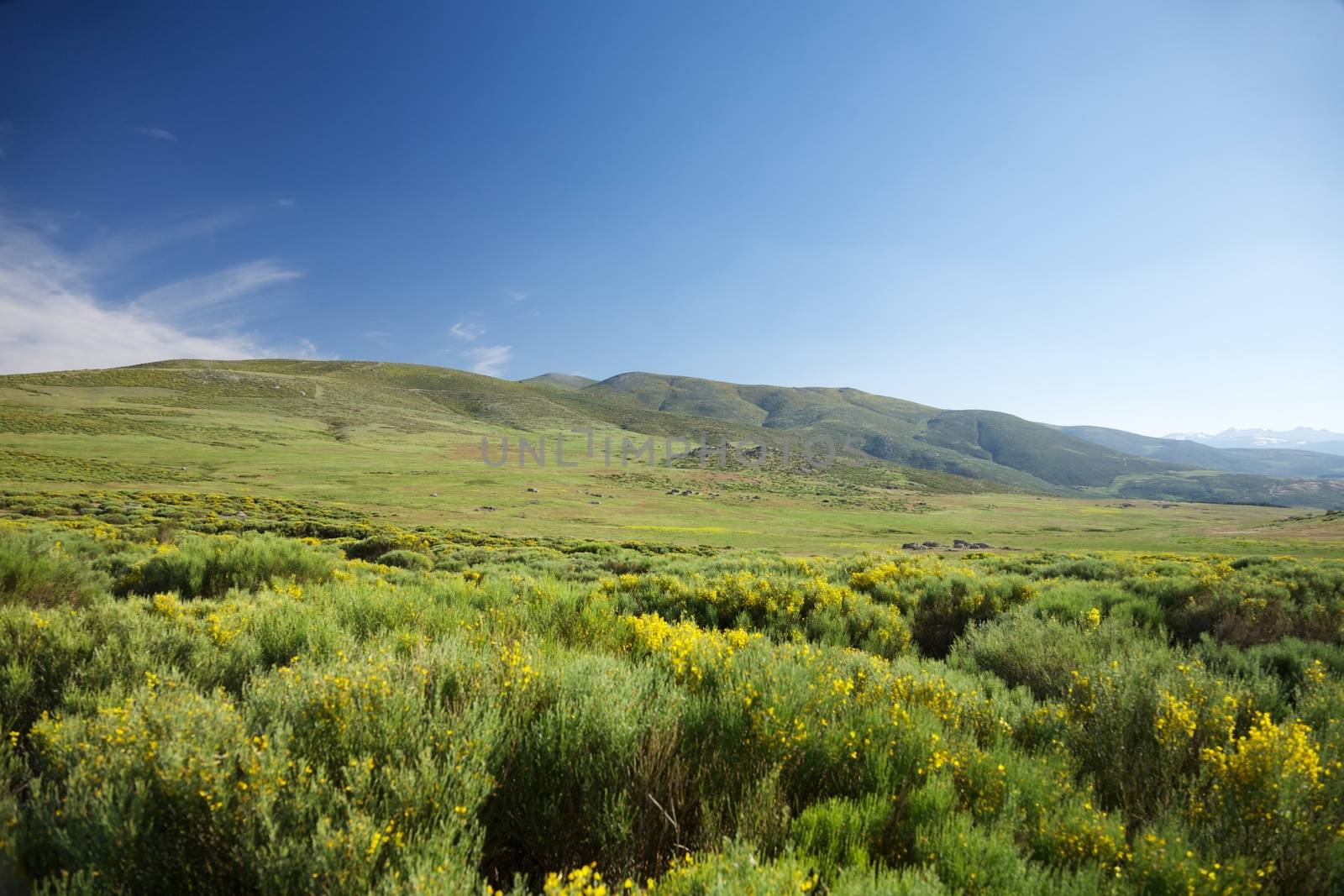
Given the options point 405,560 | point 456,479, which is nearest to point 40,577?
point 405,560

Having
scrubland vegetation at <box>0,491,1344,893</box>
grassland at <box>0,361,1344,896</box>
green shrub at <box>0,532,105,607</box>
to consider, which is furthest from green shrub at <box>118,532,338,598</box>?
scrubland vegetation at <box>0,491,1344,893</box>

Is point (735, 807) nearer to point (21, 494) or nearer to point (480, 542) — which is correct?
point (480, 542)

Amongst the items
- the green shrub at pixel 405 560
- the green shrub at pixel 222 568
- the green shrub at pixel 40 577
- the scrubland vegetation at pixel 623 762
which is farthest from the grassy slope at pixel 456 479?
the scrubland vegetation at pixel 623 762

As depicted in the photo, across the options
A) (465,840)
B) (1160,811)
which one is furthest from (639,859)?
(1160,811)

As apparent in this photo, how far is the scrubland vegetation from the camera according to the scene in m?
2.14

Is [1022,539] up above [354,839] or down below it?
below

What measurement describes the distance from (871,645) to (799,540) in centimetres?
3828

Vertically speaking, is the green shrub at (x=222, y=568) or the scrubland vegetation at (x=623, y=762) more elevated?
the scrubland vegetation at (x=623, y=762)

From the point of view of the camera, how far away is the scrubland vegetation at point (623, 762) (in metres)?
2.14

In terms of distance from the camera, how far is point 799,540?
44.3 m

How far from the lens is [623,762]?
2980 millimetres

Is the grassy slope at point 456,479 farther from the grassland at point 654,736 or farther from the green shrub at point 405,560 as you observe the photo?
the grassland at point 654,736

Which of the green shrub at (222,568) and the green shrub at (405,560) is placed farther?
the green shrub at (405,560)

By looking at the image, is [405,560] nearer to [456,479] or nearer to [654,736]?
[654,736]
